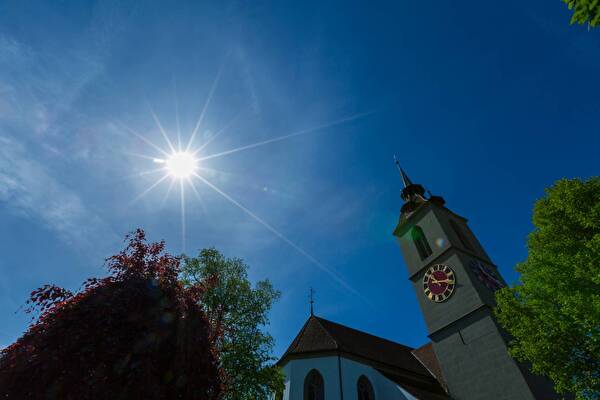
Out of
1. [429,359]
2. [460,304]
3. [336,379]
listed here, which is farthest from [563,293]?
[429,359]

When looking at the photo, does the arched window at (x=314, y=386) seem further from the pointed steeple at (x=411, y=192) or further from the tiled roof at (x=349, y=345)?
the pointed steeple at (x=411, y=192)

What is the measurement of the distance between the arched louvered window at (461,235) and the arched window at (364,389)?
13057 millimetres

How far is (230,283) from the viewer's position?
1603 cm

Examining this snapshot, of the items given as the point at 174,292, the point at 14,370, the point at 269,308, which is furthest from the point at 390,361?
the point at 14,370

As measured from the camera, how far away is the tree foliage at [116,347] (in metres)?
4.96

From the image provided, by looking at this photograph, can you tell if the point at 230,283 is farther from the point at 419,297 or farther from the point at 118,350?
the point at 419,297

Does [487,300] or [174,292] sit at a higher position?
[487,300]

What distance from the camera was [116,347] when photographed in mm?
5504

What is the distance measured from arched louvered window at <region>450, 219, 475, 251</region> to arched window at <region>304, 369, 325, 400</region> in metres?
15.3

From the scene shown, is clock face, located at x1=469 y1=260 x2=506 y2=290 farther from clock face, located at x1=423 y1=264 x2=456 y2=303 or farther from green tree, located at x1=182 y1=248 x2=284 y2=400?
green tree, located at x1=182 y1=248 x2=284 y2=400

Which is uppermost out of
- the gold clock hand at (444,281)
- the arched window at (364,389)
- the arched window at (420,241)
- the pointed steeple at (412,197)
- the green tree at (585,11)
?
the pointed steeple at (412,197)

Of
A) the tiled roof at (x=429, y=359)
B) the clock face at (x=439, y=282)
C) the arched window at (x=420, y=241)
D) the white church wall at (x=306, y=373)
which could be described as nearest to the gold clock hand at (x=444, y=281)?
the clock face at (x=439, y=282)

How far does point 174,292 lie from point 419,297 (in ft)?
70.3

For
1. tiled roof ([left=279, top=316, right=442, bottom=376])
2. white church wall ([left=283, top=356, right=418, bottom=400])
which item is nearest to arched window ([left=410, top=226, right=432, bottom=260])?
tiled roof ([left=279, top=316, right=442, bottom=376])
